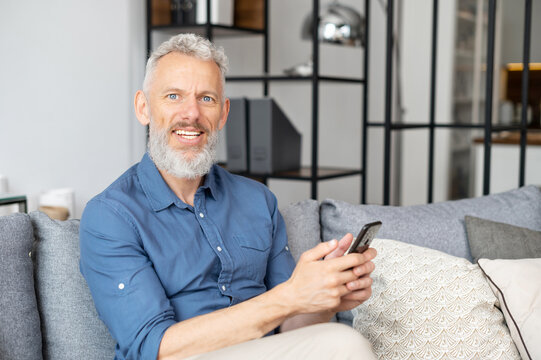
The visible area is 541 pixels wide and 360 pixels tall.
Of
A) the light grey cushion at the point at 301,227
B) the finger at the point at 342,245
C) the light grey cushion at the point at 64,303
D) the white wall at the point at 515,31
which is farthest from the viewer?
the white wall at the point at 515,31

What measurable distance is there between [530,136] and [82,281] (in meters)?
4.20

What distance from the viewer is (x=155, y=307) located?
132cm

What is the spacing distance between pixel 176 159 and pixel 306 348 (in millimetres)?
571

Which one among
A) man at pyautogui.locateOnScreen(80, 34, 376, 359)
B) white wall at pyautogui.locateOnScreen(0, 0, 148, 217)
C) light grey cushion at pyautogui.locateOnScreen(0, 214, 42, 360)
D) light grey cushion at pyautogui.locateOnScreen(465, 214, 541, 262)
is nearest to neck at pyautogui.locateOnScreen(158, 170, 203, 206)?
man at pyautogui.locateOnScreen(80, 34, 376, 359)

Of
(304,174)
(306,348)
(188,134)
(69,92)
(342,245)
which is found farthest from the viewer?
(304,174)

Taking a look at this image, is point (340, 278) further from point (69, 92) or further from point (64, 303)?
point (69, 92)

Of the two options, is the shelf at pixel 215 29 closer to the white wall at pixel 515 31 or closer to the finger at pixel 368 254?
the finger at pixel 368 254

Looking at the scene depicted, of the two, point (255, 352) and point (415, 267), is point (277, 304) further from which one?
point (415, 267)

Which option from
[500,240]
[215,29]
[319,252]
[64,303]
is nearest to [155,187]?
[64,303]

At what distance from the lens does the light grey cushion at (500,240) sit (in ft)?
A: 6.30

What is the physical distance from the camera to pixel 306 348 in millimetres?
1243

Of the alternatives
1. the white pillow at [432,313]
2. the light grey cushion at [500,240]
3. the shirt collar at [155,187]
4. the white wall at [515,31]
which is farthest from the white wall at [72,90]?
the white wall at [515,31]

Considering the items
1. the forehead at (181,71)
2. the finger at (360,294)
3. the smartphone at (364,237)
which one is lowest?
the finger at (360,294)

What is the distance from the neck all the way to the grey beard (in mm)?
23
